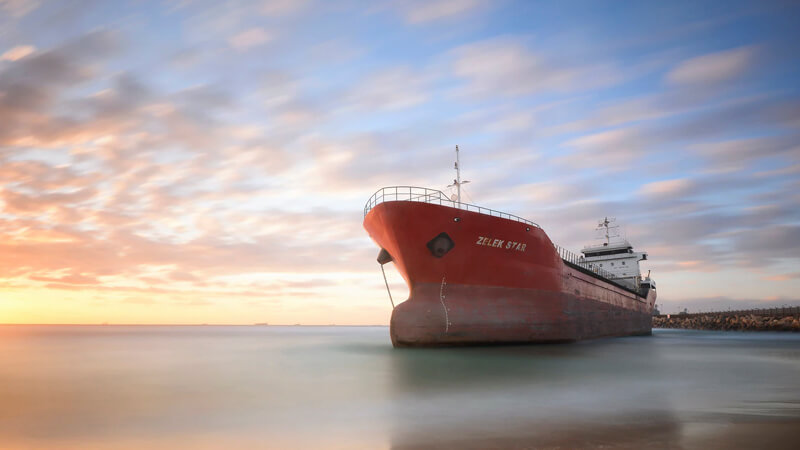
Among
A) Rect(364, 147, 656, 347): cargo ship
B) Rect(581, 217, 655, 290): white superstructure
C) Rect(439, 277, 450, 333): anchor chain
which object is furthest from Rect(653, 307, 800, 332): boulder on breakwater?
Rect(439, 277, 450, 333): anchor chain

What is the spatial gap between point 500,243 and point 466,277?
2.02 metres

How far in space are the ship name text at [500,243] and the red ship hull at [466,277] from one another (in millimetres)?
39

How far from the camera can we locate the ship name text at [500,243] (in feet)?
57.5

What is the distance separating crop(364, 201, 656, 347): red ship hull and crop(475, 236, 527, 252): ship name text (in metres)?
0.04

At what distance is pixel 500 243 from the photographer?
18.0 meters

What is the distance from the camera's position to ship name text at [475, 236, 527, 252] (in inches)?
690

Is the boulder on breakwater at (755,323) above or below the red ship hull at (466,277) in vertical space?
below

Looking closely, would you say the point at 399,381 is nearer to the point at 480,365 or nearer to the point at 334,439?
the point at 480,365

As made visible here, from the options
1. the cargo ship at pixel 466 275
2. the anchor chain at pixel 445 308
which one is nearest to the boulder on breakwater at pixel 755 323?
the cargo ship at pixel 466 275

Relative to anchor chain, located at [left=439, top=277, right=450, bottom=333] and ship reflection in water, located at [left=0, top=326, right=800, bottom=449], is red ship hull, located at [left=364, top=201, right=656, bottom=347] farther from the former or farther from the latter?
ship reflection in water, located at [left=0, top=326, right=800, bottom=449]

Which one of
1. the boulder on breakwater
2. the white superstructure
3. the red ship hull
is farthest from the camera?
the boulder on breakwater

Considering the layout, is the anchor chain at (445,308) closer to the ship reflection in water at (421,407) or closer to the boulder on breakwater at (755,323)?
the ship reflection in water at (421,407)

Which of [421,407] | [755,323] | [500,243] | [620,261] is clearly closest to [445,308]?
[500,243]

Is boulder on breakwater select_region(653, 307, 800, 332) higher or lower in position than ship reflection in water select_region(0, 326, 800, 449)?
lower
